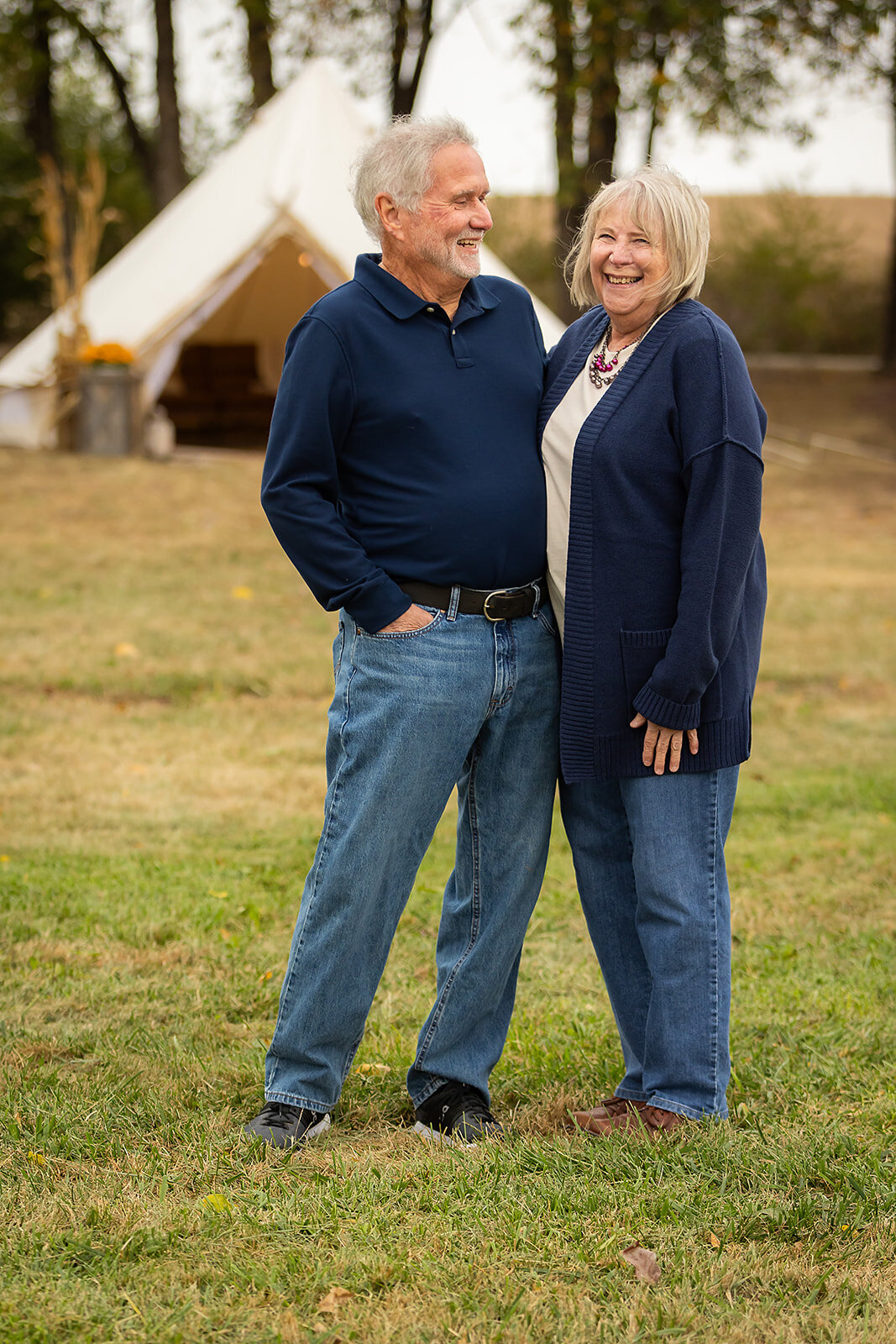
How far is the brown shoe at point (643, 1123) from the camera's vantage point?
2.61 m

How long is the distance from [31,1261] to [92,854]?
7.67 ft

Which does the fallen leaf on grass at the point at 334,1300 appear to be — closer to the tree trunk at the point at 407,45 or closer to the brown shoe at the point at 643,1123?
the brown shoe at the point at 643,1123

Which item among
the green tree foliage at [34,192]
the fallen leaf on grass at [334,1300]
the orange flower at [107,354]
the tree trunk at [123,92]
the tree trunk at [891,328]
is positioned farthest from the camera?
the green tree foliage at [34,192]

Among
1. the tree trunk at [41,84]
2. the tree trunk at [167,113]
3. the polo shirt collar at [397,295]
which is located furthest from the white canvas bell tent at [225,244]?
the polo shirt collar at [397,295]

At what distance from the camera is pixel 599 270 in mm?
2533

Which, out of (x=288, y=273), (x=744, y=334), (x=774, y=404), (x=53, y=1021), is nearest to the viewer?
(x=53, y=1021)

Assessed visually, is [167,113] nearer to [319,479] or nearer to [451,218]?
[451,218]

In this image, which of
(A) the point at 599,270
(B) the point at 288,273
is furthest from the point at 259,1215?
(B) the point at 288,273

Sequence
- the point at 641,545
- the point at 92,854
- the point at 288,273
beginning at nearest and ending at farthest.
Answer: the point at 641,545
the point at 92,854
the point at 288,273

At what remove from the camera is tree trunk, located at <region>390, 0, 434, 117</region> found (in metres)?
17.9

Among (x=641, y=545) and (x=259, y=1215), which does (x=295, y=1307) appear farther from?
(x=641, y=545)

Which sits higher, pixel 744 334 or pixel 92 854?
pixel 744 334

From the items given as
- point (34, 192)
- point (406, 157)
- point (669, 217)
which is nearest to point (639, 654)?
point (669, 217)

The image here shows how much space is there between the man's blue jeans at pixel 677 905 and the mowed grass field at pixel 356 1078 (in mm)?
129
